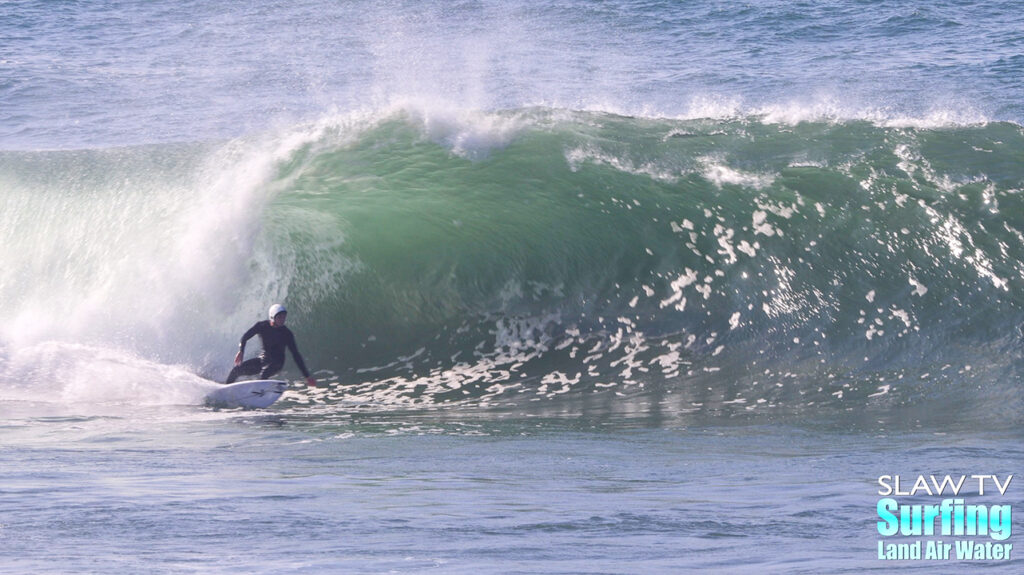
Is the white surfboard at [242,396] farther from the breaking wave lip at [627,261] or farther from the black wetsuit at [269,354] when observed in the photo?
the breaking wave lip at [627,261]

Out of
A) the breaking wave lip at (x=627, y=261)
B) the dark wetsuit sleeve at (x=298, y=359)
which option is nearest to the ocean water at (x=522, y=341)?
the breaking wave lip at (x=627, y=261)

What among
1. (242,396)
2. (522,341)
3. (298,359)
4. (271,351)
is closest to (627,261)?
(522,341)

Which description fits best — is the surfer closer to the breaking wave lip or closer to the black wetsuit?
the black wetsuit

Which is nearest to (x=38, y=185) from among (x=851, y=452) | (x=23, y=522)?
(x=23, y=522)

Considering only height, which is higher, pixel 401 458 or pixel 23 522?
pixel 23 522

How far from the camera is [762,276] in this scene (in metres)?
11.3

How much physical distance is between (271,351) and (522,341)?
7.64ft

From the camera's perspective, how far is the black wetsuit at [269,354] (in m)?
9.78

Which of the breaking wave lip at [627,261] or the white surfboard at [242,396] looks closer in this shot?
the white surfboard at [242,396]

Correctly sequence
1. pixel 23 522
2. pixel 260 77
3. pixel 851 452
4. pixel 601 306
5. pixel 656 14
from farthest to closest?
pixel 656 14, pixel 260 77, pixel 601 306, pixel 851 452, pixel 23 522

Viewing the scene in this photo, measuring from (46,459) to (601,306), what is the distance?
549 cm

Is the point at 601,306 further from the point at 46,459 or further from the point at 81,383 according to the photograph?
the point at 46,459

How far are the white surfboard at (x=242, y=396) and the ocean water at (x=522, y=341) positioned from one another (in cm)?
17

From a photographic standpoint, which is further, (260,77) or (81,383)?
(260,77)
